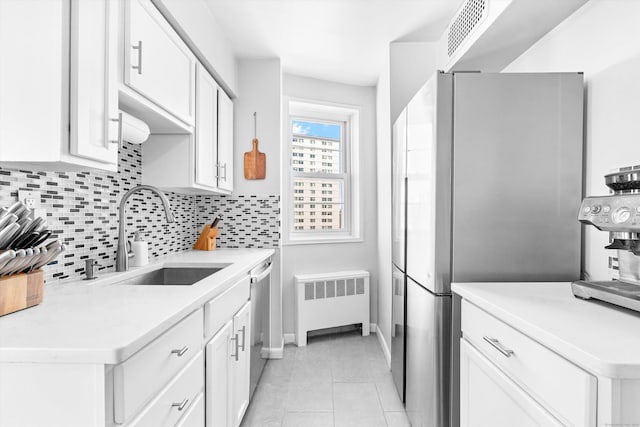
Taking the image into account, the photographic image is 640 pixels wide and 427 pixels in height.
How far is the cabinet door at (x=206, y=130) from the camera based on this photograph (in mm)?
2053

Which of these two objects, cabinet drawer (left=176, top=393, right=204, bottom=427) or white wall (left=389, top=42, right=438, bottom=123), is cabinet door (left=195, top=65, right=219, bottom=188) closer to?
cabinet drawer (left=176, top=393, right=204, bottom=427)

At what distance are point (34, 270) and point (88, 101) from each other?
54 centimetres

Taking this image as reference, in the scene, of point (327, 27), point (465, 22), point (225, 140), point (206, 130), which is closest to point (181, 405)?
point (206, 130)

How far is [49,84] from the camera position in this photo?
95 centimetres

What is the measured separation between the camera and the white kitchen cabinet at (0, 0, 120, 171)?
90cm

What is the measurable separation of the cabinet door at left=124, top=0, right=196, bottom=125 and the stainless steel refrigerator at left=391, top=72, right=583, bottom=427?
1250 mm

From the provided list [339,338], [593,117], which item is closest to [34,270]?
[593,117]

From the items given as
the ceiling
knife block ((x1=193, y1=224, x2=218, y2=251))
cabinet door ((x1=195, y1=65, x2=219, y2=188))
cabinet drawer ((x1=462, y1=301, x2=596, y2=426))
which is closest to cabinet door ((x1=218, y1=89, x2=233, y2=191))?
cabinet door ((x1=195, y1=65, x2=219, y2=188))

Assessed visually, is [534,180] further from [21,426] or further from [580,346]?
[21,426]

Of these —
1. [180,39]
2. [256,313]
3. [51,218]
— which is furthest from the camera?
[256,313]

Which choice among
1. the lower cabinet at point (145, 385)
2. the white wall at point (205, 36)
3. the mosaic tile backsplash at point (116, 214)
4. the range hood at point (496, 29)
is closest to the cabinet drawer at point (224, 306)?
the lower cabinet at point (145, 385)

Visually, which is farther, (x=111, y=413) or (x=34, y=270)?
(x=34, y=270)

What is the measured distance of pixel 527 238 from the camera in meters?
1.46

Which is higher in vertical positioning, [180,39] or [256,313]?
[180,39]
